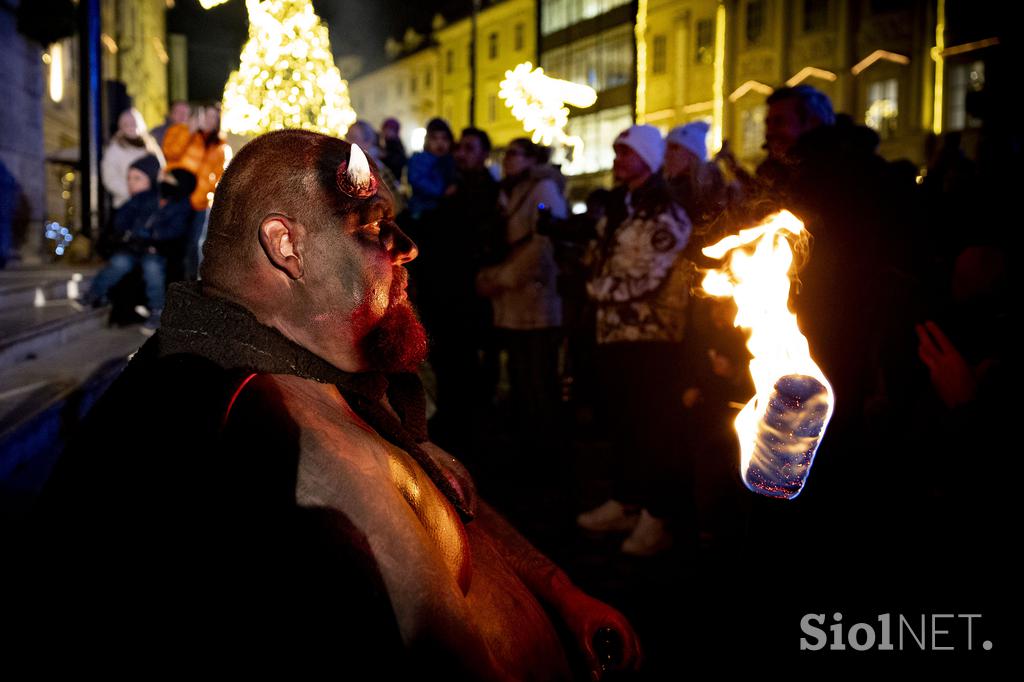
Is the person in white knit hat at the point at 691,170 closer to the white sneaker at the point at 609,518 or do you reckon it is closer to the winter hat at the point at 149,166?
the white sneaker at the point at 609,518

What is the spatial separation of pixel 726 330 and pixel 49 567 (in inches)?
156

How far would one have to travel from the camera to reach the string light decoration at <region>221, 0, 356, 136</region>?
505 cm

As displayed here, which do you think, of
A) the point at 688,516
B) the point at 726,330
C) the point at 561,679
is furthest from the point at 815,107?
the point at 561,679

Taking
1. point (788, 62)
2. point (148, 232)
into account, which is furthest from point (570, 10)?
point (148, 232)

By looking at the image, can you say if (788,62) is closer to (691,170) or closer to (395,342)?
(691,170)

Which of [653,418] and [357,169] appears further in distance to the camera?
[653,418]

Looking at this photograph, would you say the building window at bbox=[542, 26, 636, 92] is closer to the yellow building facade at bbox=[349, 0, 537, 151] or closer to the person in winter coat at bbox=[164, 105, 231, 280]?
the yellow building facade at bbox=[349, 0, 537, 151]

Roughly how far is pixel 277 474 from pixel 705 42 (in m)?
37.2

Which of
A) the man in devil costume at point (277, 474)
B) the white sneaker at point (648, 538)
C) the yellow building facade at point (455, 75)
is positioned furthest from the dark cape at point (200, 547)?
the yellow building facade at point (455, 75)

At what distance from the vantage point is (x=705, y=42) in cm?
3538

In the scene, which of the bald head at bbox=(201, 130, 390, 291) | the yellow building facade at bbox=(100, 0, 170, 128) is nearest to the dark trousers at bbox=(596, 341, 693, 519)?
the bald head at bbox=(201, 130, 390, 291)

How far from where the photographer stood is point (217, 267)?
1840 mm

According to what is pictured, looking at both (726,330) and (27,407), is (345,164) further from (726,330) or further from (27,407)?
(27,407)

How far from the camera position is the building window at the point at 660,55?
122 feet
